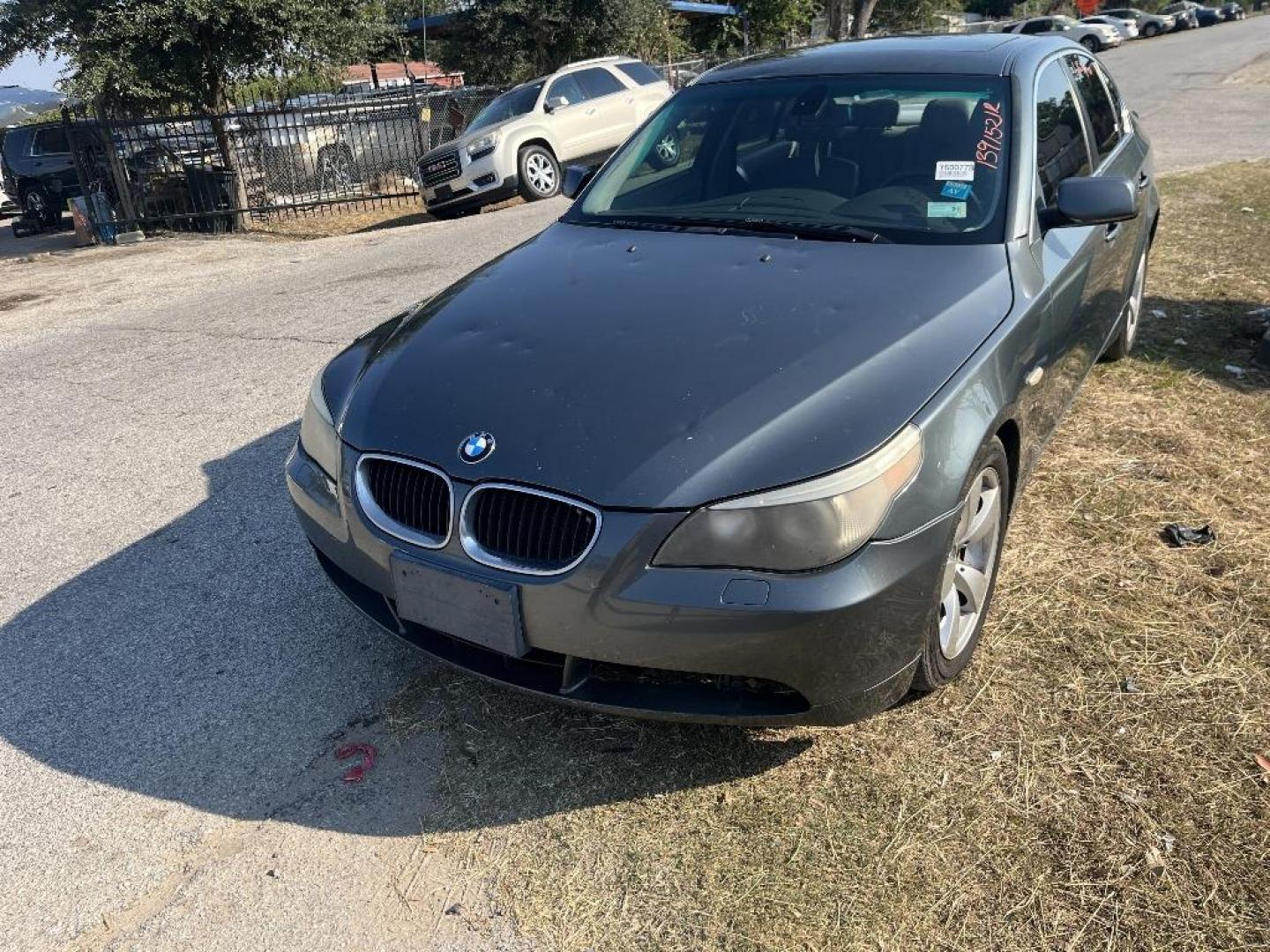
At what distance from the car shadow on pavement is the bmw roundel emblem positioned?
26.1 inches

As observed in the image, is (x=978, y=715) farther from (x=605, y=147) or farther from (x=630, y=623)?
(x=605, y=147)

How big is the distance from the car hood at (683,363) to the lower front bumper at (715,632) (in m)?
0.19

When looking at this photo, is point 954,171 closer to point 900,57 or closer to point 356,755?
point 900,57

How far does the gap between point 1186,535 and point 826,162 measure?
1.93 metres

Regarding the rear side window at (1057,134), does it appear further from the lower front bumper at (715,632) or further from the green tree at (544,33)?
the green tree at (544,33)

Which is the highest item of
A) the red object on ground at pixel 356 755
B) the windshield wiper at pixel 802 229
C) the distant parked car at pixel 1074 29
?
the distant parked car at pixel 1074 29

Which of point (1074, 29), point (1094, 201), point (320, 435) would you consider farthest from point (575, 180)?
point (1074, 29)

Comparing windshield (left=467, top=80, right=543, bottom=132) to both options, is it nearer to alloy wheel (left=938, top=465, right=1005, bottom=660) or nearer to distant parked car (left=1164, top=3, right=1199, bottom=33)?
alloy wheel (left=938, top=465, right=1005, bottom=660)

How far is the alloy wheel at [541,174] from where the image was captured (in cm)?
A: 1359

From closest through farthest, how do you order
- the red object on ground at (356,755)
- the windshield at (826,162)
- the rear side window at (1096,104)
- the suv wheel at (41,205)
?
1. the red object on ground at (356,755)
2. the windshield at (826,162)
3. the rear side window at (1096,104)
4. the suv wheel at (41,205)

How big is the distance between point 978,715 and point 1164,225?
24.6ft

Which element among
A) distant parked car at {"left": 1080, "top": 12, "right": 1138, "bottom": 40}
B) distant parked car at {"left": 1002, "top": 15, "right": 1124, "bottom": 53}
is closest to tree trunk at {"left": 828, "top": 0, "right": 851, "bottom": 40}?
distant parked car at {"left": 1002, "top": 15, "right": 1124, "bottom": 53}

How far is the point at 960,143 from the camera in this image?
3398 mm

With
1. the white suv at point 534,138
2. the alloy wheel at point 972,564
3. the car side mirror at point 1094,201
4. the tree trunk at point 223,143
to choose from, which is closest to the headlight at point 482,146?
the white suv at point 534,138
